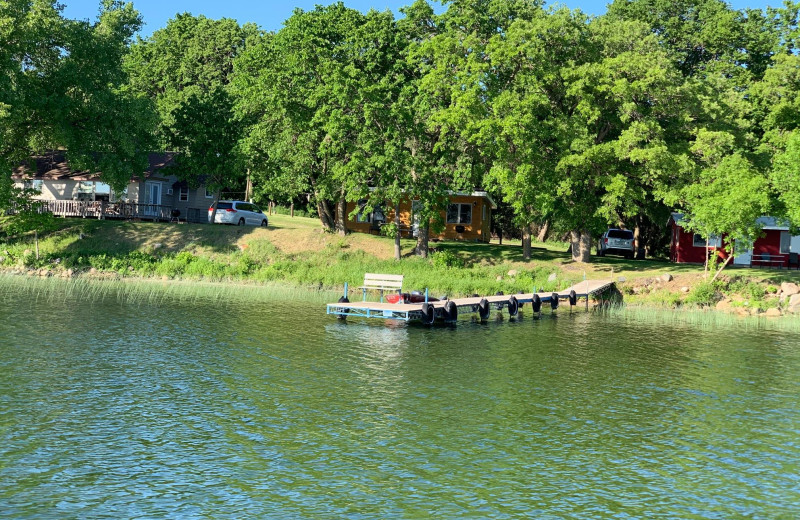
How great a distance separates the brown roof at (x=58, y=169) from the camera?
71062 mm

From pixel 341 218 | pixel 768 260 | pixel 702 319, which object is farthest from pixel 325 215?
pixel 768 260

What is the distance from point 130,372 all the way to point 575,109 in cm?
4176

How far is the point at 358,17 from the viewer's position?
6209 centimetres

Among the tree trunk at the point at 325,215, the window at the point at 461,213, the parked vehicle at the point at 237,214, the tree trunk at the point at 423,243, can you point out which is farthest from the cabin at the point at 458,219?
the tree trunk at the point at 423,243

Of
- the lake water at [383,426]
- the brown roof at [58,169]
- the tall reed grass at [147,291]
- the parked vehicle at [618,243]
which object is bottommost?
the lake water at [383,426]

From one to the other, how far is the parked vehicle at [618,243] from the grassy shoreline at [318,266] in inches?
315

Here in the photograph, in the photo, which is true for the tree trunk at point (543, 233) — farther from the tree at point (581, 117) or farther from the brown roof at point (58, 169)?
the brown roof at point (58, 169)

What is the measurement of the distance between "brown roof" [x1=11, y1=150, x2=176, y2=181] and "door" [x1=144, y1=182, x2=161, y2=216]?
1.34m

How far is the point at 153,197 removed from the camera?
74.8 metres

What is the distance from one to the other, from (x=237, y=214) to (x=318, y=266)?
13.8 metres

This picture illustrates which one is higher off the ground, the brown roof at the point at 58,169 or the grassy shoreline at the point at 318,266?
the brown roof at the point at 58,169

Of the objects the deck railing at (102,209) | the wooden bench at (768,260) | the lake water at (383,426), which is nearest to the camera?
the lake water at (383,426)

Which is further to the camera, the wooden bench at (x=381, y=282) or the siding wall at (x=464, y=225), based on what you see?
the siding wall at (x=464, y=225)

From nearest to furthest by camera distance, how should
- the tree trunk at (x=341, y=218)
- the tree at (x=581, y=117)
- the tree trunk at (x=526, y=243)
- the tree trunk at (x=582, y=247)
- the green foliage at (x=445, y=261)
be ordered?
the tree at (x=581, y=117), the green foliage at (x=445, y=261), the tree trunk at (x=582, y=247), the tree trunk at (x=526, y=243), the tree trunk at (x=341, y=218)
